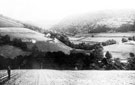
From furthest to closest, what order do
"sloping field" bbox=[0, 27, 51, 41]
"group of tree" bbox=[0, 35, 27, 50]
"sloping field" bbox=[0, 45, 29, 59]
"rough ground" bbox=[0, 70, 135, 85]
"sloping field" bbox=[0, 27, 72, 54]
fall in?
1. "sloping field" bbox=[0, 27, 51, 41]
2. "sloping field" bbox=[0, 27, 72, 54]
3. "group of tree" bbox=[0, 35, 27, 50]
4. "sloping field" bbox=[0, 45, 29, 59]
5. "rough ground" bbox=[0, 70, 135, 85]

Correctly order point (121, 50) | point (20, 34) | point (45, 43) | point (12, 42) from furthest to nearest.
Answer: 1. point (20, 34)
2. point (121, 50)
3. point (45, 43)
4. point (12, 42)

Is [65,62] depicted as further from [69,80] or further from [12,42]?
[69,80]

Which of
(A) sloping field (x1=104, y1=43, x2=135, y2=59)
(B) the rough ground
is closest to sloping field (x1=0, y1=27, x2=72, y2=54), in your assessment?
(A) sloping field (x1=104, y1=43, x2=135, y2=59)

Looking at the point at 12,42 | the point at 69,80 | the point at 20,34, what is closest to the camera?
the point at 69,80

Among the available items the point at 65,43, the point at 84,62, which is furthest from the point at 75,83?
the point at 65,43

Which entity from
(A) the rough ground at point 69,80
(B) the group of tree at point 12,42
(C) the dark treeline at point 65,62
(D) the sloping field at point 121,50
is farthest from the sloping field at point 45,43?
(A) the rough ground at point 69,80

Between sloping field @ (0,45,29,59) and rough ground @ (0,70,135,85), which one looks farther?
sloping field @ (0,45,29,59)

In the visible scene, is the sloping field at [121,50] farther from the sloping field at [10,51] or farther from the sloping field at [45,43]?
the sloping field at [10,51]

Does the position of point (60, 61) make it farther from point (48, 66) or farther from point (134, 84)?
point (134, 84)

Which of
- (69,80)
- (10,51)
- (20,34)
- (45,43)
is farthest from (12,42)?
(69,80)

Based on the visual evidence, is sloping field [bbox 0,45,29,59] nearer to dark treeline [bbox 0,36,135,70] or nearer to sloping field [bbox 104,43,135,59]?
dark treeline [bbox 0,36,135,70]

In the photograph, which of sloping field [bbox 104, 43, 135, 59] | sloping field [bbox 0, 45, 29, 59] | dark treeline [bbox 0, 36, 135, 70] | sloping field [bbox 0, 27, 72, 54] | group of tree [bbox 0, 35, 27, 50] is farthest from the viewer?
sloping field [bbox 104, 43, 135, 59]
